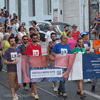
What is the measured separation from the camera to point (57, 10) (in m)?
24.4

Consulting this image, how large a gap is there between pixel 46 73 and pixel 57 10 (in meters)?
18.1

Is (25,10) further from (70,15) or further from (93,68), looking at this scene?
(93,68)

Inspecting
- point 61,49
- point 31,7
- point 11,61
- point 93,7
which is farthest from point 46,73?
point 31,7

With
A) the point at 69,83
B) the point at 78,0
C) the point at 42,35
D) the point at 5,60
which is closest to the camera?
the point at 5,60

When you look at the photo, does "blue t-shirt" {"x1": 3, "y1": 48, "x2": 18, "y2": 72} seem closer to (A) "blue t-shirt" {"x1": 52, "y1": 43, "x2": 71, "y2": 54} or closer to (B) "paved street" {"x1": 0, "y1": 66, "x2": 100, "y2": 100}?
(B) "paved street" {"x1": 0, "y1": 66, "x2": 100, "y2": 100}

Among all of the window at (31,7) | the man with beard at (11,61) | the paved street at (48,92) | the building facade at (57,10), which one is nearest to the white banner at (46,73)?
the man with beard at (11,61)

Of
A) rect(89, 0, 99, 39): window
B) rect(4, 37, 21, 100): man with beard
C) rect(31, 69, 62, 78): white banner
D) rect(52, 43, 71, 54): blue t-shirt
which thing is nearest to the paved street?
rect(31, 69, 62, 78): white banner

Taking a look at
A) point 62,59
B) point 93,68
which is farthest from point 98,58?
point 62,59

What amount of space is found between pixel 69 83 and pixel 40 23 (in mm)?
9569

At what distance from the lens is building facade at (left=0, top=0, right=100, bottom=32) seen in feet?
71.0

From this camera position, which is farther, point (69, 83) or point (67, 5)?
point (67, 5)

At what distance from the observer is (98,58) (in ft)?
23.3

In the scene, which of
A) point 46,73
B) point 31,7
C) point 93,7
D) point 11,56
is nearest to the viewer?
point 11,56

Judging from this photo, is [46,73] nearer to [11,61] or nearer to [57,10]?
[11,61]
